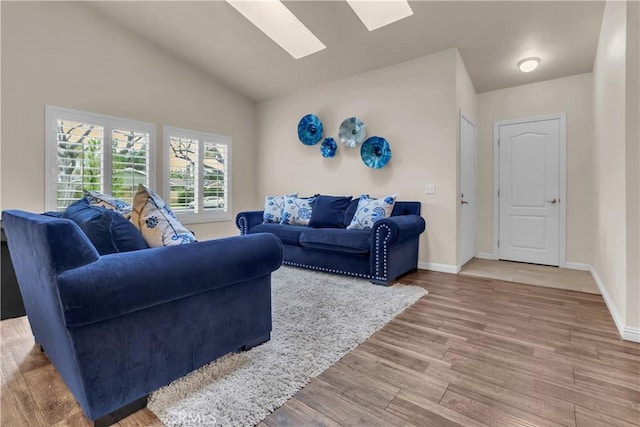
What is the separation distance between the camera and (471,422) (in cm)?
125

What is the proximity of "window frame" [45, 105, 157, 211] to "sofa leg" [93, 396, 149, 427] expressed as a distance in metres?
3.13

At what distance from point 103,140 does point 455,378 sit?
173 inches

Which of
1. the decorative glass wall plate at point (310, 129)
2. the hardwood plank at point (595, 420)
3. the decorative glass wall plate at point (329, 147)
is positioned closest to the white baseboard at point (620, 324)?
the hardwood plank at point (595, 420)

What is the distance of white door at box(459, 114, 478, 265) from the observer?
150 inches

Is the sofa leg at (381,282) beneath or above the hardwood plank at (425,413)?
above

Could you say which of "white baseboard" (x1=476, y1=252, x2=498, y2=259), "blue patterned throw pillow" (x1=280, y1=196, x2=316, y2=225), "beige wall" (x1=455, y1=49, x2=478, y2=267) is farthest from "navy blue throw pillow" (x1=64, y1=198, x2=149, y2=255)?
"white baseboard" (x1=476, y1=252, x2=498, y2=259)

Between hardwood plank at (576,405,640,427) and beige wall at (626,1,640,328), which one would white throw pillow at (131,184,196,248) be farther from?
beige wall at (626,1,640,328)

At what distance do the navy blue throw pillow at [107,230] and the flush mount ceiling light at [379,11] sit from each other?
3.05 m

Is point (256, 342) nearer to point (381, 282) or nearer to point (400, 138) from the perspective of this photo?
point (381, 282)

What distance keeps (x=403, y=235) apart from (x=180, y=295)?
230cm

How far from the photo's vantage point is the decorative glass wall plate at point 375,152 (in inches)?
158

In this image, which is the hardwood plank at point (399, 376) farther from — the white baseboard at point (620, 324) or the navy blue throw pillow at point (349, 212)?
the navy blue throw pillow at point (349, 212)

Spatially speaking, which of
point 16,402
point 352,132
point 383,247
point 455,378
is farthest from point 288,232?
point 16,402

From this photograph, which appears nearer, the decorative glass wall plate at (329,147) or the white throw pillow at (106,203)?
the white throw pillow at (106,203)
